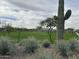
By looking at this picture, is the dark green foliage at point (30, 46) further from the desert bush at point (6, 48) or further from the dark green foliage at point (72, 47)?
the dark green foliage at point (72, 47)

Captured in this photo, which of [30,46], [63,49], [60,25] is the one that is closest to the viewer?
[63,49]

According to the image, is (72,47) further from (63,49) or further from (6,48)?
(6,48)

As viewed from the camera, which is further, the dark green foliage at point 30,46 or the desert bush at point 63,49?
the dark green foliage at point 30,46

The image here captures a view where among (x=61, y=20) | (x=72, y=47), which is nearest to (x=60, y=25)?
(x=61, y=20)

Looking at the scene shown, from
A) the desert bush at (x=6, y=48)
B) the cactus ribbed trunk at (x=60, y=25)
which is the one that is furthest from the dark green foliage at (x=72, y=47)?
the desert bush at (x=6, y=48)

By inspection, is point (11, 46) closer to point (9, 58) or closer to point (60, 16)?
point (9, 58)

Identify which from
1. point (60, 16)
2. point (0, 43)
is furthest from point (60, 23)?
point (0, 43)

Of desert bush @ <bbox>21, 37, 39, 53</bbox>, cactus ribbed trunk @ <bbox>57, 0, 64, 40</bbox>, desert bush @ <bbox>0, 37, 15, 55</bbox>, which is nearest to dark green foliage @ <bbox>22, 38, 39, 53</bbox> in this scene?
desert bush @ <bbox>21, 37, 39, 53</bbox>

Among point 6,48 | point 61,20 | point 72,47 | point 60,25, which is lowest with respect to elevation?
point 72,47

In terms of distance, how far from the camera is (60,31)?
65.3 ft

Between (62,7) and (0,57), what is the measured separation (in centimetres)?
839

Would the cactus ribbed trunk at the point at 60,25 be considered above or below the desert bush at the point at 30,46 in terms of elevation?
above

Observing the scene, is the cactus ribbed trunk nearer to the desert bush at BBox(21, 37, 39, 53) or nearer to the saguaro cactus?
the saguaro cactus

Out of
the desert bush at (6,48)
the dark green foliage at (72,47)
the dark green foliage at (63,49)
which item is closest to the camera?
the desert bush at (6,48)
